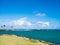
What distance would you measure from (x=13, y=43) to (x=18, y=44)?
0.94 meters

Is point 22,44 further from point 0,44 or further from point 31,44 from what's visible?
point 0,44

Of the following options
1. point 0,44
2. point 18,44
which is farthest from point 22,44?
point 0,44

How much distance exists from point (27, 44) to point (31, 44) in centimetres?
76

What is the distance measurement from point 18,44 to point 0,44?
287 centimetres

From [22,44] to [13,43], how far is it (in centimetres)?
149

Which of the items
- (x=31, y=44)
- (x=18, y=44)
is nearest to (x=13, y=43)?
(x=18, y=44)

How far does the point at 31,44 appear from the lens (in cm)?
3162

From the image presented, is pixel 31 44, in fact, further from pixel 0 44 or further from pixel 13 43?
pixel 0 44

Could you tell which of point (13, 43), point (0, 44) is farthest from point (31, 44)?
point (0, 44)

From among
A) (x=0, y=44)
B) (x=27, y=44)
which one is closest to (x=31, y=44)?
(x=27, y=44)

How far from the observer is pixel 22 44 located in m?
31.1

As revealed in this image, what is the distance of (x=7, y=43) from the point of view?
30875 millimetres

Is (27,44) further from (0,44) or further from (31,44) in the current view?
(0,44)

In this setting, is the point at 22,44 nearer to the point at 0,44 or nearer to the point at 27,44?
the point at 27,44
